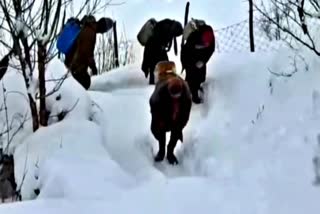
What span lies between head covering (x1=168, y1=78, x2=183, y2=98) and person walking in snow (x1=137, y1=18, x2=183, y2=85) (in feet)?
6.57

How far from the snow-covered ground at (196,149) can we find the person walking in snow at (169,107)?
0.86 ft

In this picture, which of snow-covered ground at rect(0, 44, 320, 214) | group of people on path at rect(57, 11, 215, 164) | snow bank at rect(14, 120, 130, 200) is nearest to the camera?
snow-covered ground at rect(0, 44, 320, 214)

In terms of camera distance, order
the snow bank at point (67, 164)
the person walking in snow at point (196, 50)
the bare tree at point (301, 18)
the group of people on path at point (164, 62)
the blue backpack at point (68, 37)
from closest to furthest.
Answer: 1. the snow bank at point (67, 164)
2. the group of people on path at point (164, 62)
3. the bare tree at point (301, 18)
4. the person walking in snow at point (196, 50)
5. the blue backpack at point (68, 37)

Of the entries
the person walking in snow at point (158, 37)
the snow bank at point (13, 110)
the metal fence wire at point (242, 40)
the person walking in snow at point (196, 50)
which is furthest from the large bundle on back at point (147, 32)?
the metal fence wire at point (242, 40)

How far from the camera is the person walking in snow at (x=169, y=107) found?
8625 millimetres

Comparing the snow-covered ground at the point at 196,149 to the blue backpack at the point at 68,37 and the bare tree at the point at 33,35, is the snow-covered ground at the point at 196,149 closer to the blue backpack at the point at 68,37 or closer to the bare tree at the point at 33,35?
the bare tree at the point at 33,35

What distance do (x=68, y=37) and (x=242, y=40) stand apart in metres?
6.15

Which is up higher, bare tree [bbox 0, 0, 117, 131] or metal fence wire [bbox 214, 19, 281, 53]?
bare tree [bbox 0, 0, 117, 131]

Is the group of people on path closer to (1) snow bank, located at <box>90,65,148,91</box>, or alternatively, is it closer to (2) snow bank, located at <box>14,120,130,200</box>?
(1) snow bank, located at <box>90,65,148,91</box>

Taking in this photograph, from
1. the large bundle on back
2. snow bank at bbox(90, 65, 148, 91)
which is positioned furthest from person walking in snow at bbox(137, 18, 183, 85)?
snow bank at bbox(90, 65, 148, 91)

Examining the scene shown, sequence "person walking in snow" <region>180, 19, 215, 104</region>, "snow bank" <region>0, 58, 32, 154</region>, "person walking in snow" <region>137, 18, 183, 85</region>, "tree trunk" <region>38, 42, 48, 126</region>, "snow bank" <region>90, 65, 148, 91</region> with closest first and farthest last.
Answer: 1. "tree trunk" <region>38, 42, 48, 126</region>
2. "snow bank" <region>0, 58, 32, 154</region>
3. "person walking in snow" <region>180, 19, 215, 104</region>
4. "person walking in snow" <region>137, 18, 183, 85</region>
5. "snow bank" <region>90, 65, 148, 91</region>

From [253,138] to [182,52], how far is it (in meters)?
1.70

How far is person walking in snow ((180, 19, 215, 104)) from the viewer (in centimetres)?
1002

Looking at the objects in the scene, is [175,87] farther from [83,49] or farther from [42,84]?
[83,49]
